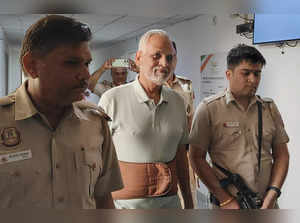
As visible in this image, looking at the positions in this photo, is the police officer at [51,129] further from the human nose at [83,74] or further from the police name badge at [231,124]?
the police name badge at [231,124]

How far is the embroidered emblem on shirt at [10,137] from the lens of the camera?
91 centimetres

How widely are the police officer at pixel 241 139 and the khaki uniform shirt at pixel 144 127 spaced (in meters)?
0.15

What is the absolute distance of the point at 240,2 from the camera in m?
0.17

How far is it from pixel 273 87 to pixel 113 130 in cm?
187

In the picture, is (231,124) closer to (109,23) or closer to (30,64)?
(30,64)

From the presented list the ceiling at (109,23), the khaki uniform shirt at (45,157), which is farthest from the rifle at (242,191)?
the ceiling at (109,23)

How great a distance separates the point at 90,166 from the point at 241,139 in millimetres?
869

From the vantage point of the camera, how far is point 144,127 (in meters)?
1.51

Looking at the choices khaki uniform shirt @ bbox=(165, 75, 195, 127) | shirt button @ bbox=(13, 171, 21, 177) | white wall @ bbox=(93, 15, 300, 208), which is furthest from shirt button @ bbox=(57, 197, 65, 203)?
white wall @ bbox=(93, 15, 300, 208)

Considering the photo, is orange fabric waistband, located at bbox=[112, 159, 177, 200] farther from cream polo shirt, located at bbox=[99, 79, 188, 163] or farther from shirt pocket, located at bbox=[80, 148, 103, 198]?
shirt pocket, located at bbox=[80, 148, 103, 198]

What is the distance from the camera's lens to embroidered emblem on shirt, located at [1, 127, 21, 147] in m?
0.91

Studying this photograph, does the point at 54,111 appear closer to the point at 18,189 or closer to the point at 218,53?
the point at 18,189

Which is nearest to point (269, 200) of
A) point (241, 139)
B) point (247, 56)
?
point (241, 139)

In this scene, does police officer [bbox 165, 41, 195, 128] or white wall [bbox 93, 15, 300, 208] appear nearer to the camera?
police officer [bbox 165, 41, 195, 128]
